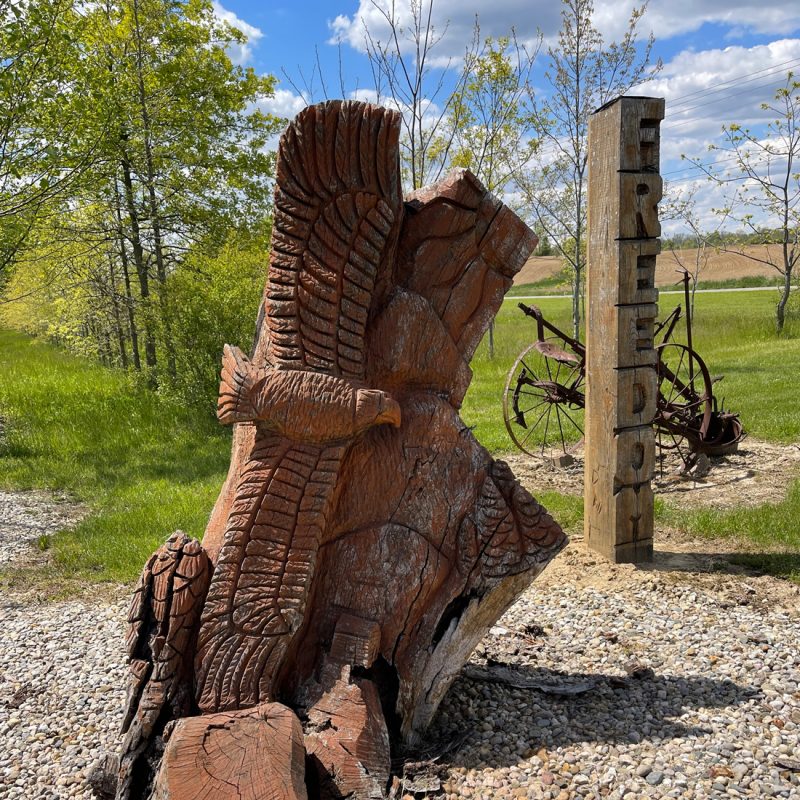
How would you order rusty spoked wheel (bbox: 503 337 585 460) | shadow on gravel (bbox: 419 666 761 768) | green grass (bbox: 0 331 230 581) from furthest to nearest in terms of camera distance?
rusty spoked wheel (bbox: 503 337 585 460)
green grass (bbox: 0 331 230 581)
shadow on gravel (bbox: 419 666 761 768)

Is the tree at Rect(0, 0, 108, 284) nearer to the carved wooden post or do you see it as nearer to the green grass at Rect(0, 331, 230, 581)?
the green grass at Rect(0, 331, 230, 581)

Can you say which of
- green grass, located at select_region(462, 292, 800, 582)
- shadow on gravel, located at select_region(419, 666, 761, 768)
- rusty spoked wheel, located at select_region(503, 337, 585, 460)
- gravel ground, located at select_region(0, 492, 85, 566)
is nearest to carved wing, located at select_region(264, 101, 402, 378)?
shadow on gravel, located at select_region(419, 666, 761, 768)

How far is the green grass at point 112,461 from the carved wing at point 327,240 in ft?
11.1

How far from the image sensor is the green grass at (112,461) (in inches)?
227

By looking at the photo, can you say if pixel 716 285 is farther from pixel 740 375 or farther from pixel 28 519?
pixel 28 519

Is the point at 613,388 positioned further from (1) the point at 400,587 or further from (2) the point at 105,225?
(2) the point at 105,225

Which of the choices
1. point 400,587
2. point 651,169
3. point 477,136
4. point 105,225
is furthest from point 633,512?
point 105,225

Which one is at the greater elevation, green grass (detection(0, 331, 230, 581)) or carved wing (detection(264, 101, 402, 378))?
carved wing (detection(264, 101, 402, 378))

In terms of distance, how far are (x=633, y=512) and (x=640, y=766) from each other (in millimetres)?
2555

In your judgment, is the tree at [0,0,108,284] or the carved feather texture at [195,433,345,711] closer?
the carved feather texture at [195,433,345,711]

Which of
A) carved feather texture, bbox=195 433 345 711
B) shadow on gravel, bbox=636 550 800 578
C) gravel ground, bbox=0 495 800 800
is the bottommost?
gravel ground, bbox=0 495 800 800

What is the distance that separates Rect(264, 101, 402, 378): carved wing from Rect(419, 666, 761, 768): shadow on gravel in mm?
1580

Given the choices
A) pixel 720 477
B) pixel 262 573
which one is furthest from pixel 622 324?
pixel 262 573

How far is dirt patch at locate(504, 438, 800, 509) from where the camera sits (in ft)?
21.0
